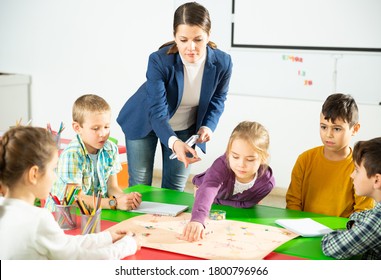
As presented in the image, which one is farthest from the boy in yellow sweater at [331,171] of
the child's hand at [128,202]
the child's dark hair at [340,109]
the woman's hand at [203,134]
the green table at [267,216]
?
the child's hand at [128,202]

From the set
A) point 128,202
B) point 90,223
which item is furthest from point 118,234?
point 128,202

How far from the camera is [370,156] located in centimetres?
181

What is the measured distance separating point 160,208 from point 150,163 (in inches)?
27.2

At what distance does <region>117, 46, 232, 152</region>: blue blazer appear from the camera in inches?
103

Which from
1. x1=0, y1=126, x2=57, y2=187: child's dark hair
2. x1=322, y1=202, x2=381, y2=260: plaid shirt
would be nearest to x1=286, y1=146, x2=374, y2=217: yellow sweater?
x1=322, y1=202, x2=381, y2=260: plaid shirt

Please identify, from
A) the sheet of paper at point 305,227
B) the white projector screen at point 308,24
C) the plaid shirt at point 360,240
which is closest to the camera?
the plaid shirt at point 360,240

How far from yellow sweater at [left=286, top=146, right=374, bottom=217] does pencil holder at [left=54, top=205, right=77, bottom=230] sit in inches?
38.2

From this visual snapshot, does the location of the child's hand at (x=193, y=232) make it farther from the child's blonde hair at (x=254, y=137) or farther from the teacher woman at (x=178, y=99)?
the teacher woman at (x=178, y=99)

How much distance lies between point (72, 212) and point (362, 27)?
10.5 ft

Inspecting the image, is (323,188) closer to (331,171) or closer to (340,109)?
(331,171)

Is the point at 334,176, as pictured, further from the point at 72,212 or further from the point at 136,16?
the point at 136,16

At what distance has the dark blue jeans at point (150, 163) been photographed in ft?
9.09

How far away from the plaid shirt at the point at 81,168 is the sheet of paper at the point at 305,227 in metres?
0.76

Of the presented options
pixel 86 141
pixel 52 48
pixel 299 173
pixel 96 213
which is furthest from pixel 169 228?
pixel 52 48
